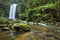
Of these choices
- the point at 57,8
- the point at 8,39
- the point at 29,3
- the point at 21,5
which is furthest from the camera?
the point at 21,5

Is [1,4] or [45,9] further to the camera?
[1,4]

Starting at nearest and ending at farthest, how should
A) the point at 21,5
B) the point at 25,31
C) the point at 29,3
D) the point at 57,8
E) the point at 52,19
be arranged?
the point at 25,31, the point at 52,19, the point at 57,8, the point at 29,3, the point at 21,5

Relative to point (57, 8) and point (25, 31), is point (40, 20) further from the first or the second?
point (25, 31)

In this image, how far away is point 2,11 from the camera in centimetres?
3803

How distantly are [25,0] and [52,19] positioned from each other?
14788 mm

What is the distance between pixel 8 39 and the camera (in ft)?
38.0

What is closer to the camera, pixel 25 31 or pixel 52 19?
pixel 25 31

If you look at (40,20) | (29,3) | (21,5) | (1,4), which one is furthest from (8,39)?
(1,4)

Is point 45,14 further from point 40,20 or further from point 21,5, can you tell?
point 21,5

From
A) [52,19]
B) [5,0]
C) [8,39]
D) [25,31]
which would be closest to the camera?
[8,39]

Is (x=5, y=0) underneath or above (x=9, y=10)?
above

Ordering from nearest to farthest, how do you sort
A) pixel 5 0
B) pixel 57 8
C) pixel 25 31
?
pixel 25 31
pixel 57 8
pixel 5 0

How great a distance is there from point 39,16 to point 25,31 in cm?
1045

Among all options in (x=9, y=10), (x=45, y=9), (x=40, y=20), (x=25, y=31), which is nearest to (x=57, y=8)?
(x=45, y=9)
